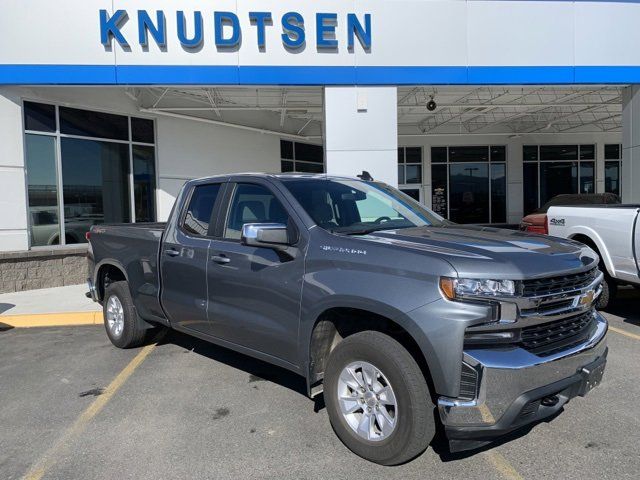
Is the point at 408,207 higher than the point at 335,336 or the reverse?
higher

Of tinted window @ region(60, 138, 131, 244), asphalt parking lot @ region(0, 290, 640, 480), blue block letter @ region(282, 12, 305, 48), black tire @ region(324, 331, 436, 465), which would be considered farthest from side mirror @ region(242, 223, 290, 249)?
tinted window @ region(60, 138, 131, 244)

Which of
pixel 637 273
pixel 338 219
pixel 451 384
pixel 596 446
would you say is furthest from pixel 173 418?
pixel 637 273

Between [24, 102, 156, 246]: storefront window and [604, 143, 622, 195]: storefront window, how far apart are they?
808 inches

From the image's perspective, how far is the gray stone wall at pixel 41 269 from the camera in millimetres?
10070

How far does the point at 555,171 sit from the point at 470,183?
4169 millimetres

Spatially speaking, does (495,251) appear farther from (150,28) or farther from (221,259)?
(150,28)

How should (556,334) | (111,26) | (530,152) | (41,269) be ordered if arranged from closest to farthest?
(556,334) → (111,26) → (41,269) → (530,152)

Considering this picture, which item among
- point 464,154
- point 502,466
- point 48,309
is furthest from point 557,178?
point 502,466

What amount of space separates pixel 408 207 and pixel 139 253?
9.39ft

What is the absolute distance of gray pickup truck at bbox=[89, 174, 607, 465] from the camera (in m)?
2.77

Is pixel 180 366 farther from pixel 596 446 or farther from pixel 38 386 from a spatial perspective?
pixel 596 446

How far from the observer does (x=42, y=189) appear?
11.0 m

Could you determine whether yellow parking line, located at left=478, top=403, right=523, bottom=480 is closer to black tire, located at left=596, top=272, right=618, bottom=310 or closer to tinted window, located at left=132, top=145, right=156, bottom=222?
black tire, located at left=596, top=272, right=618, bottom=310

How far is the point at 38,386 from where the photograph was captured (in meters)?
4.86
